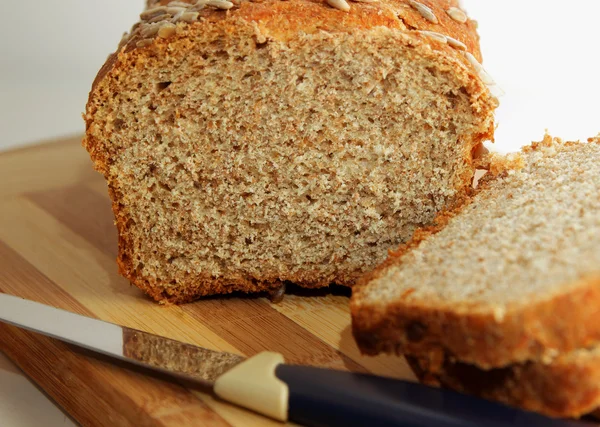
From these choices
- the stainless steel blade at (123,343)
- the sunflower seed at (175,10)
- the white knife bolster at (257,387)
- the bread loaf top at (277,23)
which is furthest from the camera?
the sunflower seed at (175,10)

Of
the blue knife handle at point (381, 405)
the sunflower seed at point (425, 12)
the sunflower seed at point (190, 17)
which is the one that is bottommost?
the blue knife handle at point (381, 405)

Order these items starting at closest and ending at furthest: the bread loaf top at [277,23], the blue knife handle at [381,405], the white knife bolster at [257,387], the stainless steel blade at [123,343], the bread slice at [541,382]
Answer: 1. the bread slice at [541,382]
2. the blue knife handle at [381,405]
3. the white knife bolster at [257,387]
4. the stainless steel blade at [123,343]
5. the bread loaf top at [277,23]

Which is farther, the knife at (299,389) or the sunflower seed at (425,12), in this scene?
the sunflower seed at (425,12)

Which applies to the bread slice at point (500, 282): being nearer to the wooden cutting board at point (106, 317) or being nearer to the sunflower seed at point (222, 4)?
the wooden cutting board at point (106, 317)

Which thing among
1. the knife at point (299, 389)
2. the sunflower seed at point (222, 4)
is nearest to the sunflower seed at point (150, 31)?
the sunflower seed at point (222, 4)

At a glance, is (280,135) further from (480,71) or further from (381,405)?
(381,405)

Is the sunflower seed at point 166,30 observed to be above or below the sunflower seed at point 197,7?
below

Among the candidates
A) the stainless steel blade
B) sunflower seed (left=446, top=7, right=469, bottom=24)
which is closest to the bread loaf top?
sunflower seed (left=446, top=7, right=469, bottom=24)

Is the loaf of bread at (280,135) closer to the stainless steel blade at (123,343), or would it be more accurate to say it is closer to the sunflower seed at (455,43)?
the sunflower seed at (455,43)

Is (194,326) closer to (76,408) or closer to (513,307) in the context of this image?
(76,408)
